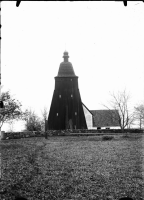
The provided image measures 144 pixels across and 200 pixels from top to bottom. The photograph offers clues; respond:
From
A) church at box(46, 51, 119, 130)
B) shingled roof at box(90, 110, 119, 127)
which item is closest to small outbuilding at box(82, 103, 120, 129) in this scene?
shingled roof at box(90, 110, 119, 127)

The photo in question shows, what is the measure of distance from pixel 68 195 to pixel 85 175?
8.45 ft

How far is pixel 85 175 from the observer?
903cm

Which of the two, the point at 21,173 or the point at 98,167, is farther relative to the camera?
the point at 98,167

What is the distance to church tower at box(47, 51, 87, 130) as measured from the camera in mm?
50469

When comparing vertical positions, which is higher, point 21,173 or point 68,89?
point 68,89

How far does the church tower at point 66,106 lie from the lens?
1987 inches

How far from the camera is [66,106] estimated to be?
5062 cm

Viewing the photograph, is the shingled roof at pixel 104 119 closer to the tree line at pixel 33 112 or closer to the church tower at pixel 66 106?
the tree line at pixel 33 112

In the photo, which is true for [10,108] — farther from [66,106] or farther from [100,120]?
[100,120]

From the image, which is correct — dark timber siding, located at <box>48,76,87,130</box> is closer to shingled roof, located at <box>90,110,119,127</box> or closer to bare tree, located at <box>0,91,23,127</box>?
bare tree, located at <box>0,91,23,127</box>

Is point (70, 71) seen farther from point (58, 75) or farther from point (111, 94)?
point (111, 94)

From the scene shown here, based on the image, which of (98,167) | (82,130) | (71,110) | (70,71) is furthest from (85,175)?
(70,71)

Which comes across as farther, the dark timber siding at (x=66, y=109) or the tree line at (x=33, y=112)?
the dark timber siding at (x=66, y=109)

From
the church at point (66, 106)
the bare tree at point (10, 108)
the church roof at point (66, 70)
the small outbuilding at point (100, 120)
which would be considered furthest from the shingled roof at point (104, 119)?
the bare tree at point (10, 108)
